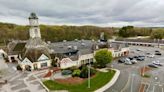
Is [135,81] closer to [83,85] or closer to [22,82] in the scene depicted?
[83,85]


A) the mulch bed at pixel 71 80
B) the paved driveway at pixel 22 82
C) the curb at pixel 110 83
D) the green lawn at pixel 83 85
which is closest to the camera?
the green lawn at pixel 83 85

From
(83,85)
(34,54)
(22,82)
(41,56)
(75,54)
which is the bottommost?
(22,82)

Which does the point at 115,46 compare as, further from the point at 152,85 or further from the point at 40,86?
the point at 40,86

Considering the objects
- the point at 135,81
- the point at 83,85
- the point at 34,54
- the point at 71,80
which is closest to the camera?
the point at 83,85

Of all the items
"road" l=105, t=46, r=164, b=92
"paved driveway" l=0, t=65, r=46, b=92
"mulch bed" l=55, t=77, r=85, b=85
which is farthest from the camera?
"mulch bed" l=55, t=77, r=85, b=85

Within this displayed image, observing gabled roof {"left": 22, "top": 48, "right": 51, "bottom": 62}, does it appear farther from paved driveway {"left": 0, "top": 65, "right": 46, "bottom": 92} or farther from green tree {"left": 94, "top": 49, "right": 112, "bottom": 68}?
green tree {"left": 94, "top": 49, "right": 112, "bottom": 68}

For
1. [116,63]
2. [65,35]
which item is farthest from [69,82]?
[65,35]

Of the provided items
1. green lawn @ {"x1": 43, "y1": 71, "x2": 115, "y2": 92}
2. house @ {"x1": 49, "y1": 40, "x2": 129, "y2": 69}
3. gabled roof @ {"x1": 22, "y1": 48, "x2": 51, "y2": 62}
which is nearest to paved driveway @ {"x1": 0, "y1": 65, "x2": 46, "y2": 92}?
green lawn @ {"x1": 43, "y1": 71, "x2": 115, "y2": 92}

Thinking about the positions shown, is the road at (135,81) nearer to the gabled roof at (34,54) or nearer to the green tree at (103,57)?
the green tree at (103,57)

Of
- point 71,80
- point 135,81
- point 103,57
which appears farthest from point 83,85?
point 103,57

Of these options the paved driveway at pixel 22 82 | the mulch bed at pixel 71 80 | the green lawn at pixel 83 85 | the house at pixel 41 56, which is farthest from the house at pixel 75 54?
the green lawn at pixel 83 85

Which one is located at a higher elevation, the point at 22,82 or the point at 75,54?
the point at 75,54
